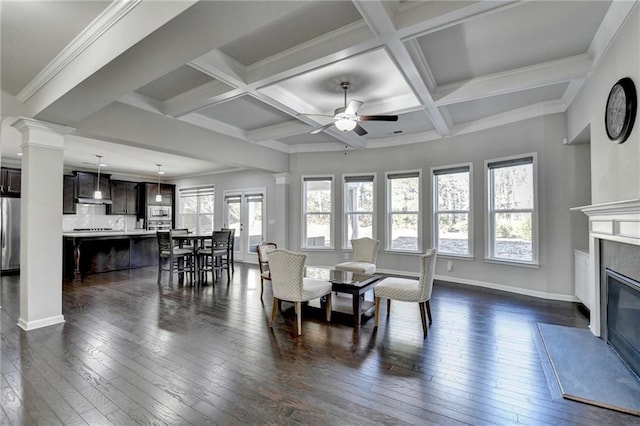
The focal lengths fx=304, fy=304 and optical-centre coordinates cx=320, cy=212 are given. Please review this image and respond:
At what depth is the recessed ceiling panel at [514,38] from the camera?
2557 millimetres

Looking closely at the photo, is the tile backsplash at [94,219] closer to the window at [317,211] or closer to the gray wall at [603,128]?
the window at [317,211]

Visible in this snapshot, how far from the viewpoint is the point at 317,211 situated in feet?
23.5

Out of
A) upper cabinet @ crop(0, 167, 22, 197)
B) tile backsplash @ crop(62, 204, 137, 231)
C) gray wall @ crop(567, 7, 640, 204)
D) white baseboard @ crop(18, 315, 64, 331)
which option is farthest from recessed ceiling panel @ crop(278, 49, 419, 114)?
tile backsplash @ crop(62, 204, 137, 231)

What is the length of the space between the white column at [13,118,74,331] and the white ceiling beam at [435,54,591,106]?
4776 mm

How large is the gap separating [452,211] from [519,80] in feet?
8.92

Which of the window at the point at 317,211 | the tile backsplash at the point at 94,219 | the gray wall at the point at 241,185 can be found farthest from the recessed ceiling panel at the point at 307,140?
the tile backsplash at the point at 94,219

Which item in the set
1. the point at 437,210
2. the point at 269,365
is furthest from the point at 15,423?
the point at 437,210

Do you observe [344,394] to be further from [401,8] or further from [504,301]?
[504,301]

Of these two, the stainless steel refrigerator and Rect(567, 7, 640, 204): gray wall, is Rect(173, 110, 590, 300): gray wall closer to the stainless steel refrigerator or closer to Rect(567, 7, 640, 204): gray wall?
Rect(567, 7, 640, 204): gray wall

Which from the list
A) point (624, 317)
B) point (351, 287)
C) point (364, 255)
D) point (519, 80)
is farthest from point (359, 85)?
point (624, 317)

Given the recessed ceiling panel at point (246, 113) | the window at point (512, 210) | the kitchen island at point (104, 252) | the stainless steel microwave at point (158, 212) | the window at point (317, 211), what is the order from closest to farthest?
the recessed ceiling panel at point (246, 113) → the window at point (512, 210) → the kitchen island at point (104, 252) → the window at point (317, 211) → the stainless steel microwave at point (158, 212)

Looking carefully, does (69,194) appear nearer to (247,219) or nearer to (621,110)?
(247,219)

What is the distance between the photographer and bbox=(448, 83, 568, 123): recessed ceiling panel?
4.17m

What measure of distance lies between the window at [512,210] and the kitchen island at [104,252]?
7679 mm
